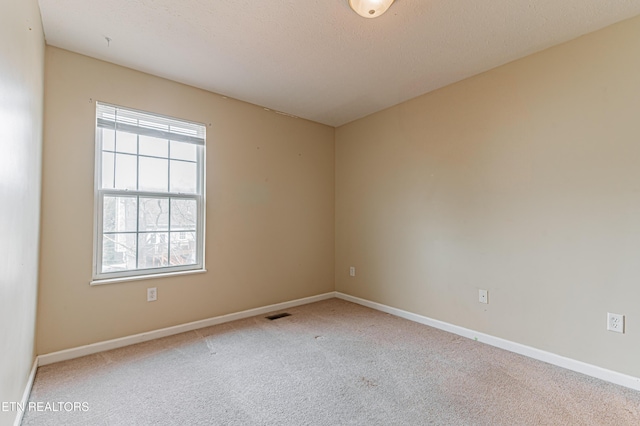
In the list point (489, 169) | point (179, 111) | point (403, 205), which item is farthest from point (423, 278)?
point (179, 111)

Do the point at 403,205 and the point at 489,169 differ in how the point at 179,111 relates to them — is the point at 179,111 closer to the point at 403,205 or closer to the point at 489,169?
the point at 403,205

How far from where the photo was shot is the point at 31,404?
1729mm

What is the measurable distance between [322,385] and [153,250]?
6.43 feet

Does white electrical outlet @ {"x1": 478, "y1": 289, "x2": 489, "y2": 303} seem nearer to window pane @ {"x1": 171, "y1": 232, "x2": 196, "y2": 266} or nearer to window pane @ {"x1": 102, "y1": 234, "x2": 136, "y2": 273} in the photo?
window pane @ {"x1": 171, "y1": 232, "x2": 196, "y2": 266}

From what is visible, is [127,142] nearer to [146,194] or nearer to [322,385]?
[146,194]

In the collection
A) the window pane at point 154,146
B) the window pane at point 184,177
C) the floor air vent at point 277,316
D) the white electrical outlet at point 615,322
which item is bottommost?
the floor air vent at point 277,316

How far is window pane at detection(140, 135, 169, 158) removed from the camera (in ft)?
8.93

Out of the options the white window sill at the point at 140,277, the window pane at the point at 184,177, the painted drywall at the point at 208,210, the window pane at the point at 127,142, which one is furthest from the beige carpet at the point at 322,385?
the window pane at the point at 127,142

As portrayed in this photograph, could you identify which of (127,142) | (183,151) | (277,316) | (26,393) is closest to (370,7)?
(183,151)

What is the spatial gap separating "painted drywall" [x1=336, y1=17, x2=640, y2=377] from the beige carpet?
1.40ft

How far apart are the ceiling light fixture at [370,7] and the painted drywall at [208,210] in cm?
188

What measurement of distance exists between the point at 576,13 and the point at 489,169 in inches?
→ 46.4

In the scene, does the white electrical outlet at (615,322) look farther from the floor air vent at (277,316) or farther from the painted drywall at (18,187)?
the painted drywall at (18,187)

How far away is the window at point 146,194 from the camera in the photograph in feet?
8.29
